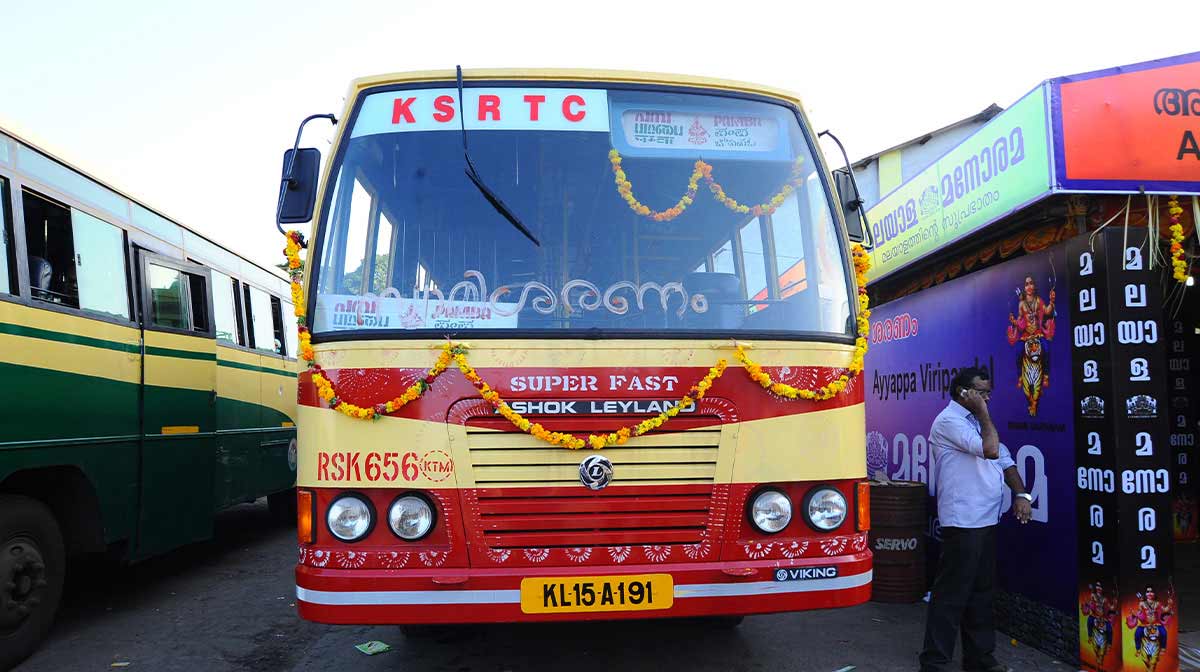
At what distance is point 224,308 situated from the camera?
766 cm

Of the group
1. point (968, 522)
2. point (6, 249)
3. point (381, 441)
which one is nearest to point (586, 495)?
point (381, 441)

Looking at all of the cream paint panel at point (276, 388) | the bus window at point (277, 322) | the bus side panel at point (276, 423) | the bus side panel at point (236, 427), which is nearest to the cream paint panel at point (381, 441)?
the bus side panel at point (236, 427)

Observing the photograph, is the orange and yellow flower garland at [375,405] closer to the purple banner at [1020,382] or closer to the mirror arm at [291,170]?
the mirror arm at [291,170]

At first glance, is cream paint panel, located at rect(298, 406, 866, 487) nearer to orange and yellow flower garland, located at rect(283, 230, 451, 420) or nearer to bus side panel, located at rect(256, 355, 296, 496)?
orange and yellow flower garland, located at rect(283, 230, 451, 420)

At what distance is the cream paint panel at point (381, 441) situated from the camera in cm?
335

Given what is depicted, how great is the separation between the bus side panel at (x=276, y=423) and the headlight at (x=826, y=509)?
622cm

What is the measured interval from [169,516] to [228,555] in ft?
7.75

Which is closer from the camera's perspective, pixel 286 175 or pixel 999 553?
pixel 286 175

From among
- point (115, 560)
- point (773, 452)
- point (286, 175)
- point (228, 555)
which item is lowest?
point (228, 555)

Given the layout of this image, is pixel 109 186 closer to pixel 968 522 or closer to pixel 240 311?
pixel 240 311

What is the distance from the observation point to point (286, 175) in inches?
151

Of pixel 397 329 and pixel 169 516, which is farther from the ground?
pixel 397 329

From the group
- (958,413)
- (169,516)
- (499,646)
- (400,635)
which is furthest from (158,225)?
(958,413)

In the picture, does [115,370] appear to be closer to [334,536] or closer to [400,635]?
[400,635]
